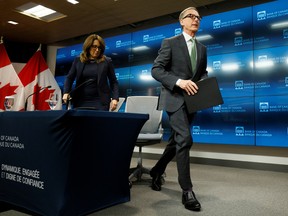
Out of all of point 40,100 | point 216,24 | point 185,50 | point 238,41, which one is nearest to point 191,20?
point 185,50

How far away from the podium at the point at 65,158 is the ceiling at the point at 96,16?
3213 millimetres

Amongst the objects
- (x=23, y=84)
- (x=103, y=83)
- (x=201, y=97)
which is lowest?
(x=201, y=97)

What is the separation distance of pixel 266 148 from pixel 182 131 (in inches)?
100

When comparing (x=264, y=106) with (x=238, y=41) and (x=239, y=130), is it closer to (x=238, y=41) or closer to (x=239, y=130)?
(x=239, y=130)

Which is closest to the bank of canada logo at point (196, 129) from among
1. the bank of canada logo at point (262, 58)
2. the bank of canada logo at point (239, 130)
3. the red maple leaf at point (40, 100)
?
the bank of canada logo at point (239, 130)

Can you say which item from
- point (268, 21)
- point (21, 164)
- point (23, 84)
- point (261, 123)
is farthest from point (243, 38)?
point (23, 84)

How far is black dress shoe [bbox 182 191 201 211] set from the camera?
168 cm

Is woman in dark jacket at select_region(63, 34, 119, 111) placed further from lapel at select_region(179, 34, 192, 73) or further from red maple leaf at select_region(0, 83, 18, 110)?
red maple leaf at select_region(0, 83, 18, 110)

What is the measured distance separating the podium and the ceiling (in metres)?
3.21

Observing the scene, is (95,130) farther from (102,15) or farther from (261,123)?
(102,15)

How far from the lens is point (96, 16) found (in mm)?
4773

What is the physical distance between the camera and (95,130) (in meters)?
1.37

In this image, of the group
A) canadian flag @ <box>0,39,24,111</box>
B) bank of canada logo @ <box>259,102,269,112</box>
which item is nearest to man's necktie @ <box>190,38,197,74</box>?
bank of canada logo @ <box>259,102,269,112</box>

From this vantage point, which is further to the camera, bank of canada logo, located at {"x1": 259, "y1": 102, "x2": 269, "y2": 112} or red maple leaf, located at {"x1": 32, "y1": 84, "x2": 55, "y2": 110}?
red maple leaf, located at {"x1": 32, "y1": 84, "x2": 55, "y2": 110}
